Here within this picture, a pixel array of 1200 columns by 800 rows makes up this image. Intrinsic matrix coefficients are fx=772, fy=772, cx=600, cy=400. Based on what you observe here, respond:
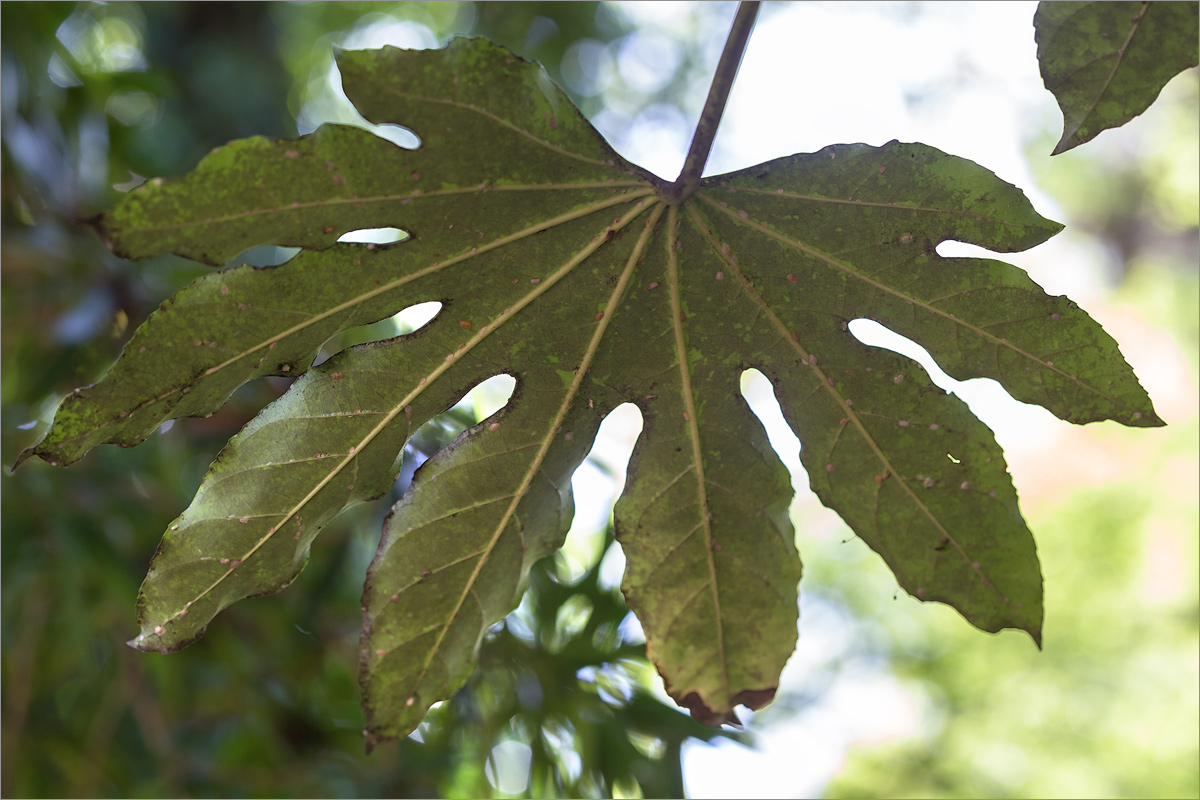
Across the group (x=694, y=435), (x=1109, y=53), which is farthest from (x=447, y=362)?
(x=1109, y=53)

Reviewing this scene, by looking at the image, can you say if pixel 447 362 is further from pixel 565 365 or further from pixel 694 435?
pixel 694 435

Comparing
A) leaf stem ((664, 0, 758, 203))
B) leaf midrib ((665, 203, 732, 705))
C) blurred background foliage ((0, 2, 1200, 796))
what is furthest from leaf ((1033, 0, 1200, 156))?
blurred background foliage ((0, 2, 1200, 796))

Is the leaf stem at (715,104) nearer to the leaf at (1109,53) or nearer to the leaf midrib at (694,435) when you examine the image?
the leaf midrib at (694,435)

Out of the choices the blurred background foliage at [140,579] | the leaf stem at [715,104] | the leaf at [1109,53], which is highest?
the leaf at [1109,53]

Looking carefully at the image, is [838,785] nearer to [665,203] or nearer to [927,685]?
[927,685]

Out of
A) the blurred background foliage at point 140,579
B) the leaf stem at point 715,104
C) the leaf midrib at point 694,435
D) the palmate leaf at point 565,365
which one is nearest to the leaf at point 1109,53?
the palmate leaf at point 565,365

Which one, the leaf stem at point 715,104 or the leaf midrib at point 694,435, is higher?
the leaf stem at point 715,104
